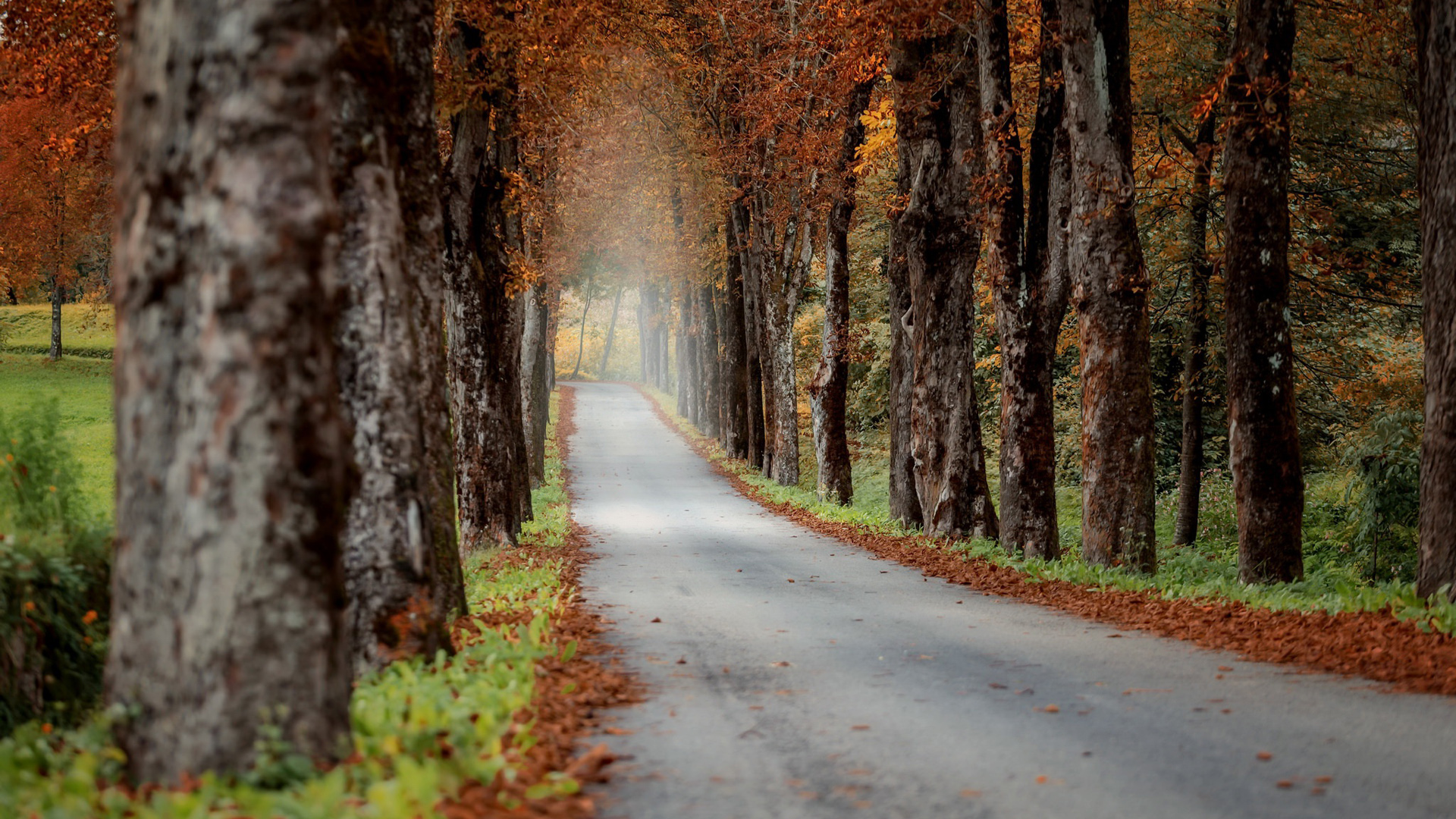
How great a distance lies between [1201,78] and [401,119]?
1584 cm

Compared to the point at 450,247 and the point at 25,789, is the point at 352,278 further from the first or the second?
the point at 450,247

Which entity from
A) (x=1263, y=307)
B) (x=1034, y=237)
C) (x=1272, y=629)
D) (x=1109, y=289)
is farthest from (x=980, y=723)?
(x=1034, y=237)

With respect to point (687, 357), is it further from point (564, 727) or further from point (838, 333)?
point (564, 727)

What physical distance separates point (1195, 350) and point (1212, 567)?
18.5 ft

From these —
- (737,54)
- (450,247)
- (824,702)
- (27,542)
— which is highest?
(737,54)

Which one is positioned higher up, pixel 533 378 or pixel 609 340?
pixel 609 340

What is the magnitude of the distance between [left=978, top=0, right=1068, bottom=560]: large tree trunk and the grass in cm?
4600

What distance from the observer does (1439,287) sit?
995cm

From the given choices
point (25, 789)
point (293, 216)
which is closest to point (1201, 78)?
point (293, 216)

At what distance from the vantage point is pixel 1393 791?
5.00 m

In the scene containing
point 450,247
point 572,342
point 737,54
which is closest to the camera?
point 450,247

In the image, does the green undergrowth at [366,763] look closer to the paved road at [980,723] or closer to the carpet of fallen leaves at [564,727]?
the carpet of fallen leaves at [564,727]

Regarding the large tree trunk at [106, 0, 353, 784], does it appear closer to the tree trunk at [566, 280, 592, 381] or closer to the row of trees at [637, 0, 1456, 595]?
the row of trees at [637, 0, 1456, 595]

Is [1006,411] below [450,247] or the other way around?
below
